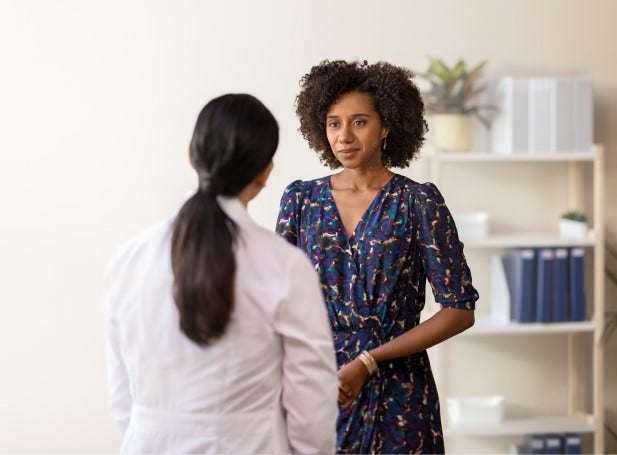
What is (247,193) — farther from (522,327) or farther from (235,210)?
(522,327)

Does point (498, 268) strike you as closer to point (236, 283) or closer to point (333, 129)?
point (333, 129)

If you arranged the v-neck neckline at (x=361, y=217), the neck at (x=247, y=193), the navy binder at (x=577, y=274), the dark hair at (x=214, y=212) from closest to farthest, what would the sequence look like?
1. the dark hair at (x=214, y=212)
2. the neck at (x=247, y=193)
3. the v-neck neckline at (x=361, y=217)
4. the navy binder at (x=577, y=274)

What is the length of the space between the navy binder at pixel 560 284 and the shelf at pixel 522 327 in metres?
0.04

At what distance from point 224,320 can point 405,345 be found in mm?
617

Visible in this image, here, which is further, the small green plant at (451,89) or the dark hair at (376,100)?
the small green plant at (451,89)

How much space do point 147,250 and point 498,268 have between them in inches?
102

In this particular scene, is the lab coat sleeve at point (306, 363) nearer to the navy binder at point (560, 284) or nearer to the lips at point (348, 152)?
the lips at point (348, 152)

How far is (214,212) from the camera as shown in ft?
4.36

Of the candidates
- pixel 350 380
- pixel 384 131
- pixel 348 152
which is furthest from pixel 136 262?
pixel 384 131

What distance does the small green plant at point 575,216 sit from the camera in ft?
12.3

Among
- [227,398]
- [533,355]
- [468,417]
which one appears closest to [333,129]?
[227,398]

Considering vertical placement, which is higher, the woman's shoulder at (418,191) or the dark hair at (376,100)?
the dark hair at (376,100)

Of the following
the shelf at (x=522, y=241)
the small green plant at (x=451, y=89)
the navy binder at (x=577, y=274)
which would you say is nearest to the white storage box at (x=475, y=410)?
the navy binder at (x=577, y=274)

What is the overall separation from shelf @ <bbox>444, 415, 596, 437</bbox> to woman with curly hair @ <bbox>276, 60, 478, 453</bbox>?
178 cm
